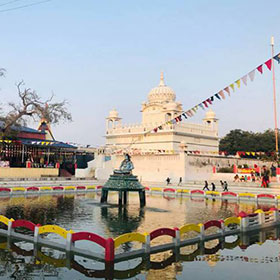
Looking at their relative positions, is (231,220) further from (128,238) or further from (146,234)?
(128,238)

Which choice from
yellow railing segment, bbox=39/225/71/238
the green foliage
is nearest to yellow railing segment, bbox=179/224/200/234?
yellow railing segment, bbox=39/225/71/238

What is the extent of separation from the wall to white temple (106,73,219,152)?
17.2 m

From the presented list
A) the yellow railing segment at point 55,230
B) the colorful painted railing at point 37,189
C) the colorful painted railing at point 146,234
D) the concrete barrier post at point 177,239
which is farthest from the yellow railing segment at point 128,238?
the colorful painted railing at point 37,189

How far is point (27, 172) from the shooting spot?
128ft

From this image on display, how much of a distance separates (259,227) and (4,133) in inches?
1232

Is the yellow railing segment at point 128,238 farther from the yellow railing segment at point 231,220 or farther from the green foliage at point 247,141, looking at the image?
the green foliage at point 247,141

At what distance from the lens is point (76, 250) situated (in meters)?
10.2

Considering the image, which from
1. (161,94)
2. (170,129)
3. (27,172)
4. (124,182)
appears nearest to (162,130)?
(170,129)

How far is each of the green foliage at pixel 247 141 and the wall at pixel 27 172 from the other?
134 ft

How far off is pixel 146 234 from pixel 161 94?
2172 inches

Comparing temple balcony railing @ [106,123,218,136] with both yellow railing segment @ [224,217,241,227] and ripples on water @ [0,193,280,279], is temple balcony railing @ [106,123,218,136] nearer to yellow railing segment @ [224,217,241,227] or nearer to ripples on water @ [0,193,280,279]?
ripples on water @ [0,193,280,279]

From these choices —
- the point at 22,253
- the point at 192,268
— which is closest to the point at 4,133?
the point at 22,253

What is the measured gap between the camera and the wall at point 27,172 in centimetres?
3775

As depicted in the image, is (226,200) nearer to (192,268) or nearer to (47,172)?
(192,268)
